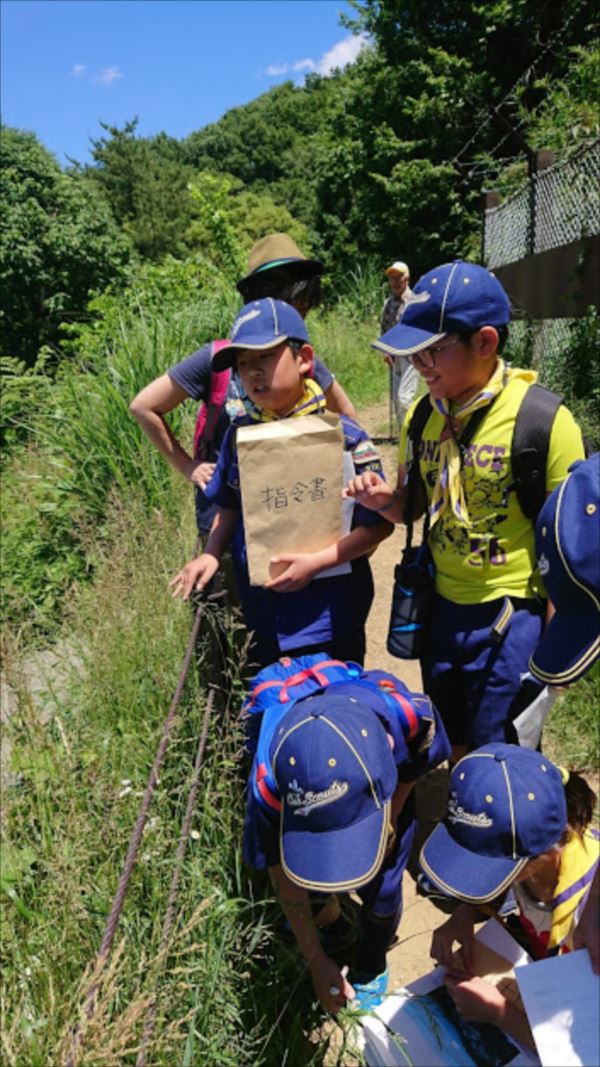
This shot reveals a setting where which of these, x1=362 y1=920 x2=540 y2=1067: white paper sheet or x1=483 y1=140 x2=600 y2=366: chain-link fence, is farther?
x1=483 y1=140 x2=600 y2=366: chain-link fence

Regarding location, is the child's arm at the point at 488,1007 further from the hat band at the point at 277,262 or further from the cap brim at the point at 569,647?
the hat band at the point at 277,262

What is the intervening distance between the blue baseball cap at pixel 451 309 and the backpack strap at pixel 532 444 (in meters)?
0.21

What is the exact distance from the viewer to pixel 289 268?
2.56 m

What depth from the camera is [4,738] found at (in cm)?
268

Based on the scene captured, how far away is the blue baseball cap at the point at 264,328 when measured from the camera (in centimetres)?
181

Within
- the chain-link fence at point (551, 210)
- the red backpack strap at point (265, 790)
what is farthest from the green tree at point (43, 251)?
the red backpack strap at point (265, 790)

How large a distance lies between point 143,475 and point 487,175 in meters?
14.7

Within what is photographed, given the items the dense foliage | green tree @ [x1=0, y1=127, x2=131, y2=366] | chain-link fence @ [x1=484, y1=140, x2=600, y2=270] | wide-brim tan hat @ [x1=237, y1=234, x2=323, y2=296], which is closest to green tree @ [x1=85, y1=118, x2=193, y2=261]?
the dense foliage

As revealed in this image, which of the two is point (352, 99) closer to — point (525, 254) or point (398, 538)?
point (525, 254)

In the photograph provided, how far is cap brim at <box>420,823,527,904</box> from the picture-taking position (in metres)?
1.50

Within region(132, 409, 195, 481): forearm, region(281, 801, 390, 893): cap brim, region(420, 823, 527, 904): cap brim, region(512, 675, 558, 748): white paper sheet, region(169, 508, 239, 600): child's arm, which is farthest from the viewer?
region(132, 409, 195, 481): forearm

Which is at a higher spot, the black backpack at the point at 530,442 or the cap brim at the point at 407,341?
the cap brim at the point at 407,341

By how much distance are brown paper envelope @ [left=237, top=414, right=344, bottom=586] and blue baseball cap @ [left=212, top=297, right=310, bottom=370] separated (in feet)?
0.70

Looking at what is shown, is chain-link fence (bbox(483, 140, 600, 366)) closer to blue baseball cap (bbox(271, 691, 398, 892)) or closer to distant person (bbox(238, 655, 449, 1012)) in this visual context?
distant person (bbox(238, 655, 449, 1012))
